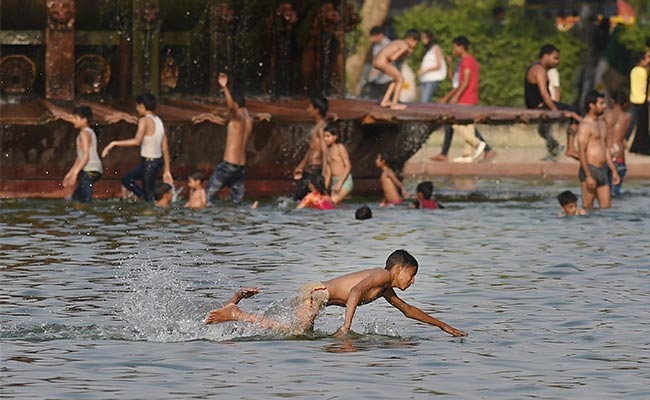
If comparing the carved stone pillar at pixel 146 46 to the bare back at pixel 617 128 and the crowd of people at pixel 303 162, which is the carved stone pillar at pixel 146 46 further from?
the bare back at pixel 617 128

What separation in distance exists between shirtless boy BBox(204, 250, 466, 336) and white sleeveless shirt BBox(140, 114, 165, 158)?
1070cm

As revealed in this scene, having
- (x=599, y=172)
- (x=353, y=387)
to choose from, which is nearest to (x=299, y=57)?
(x=599, y=172)

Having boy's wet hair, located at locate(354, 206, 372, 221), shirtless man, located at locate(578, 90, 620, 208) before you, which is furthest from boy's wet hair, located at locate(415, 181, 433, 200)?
shirtless man, located at locate(578, 90, 620, 208)

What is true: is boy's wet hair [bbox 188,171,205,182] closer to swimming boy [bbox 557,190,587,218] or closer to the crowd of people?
the crowd of people

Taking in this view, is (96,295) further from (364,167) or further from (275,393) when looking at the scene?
(364,167)

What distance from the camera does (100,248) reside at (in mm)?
18609

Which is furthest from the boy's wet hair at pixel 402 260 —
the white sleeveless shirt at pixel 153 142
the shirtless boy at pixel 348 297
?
the white sleeveless shirt at pixel 153 142

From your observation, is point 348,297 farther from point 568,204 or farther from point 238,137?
point 238,137

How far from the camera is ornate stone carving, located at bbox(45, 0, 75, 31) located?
25406 mm

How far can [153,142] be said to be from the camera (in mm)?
23359

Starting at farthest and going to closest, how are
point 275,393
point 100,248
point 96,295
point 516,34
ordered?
point 516,34, point 100,248, point 96,295, point 275,393

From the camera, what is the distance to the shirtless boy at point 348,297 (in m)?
12.4

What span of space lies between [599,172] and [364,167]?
3793 mm

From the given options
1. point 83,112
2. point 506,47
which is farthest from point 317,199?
point 506,47
